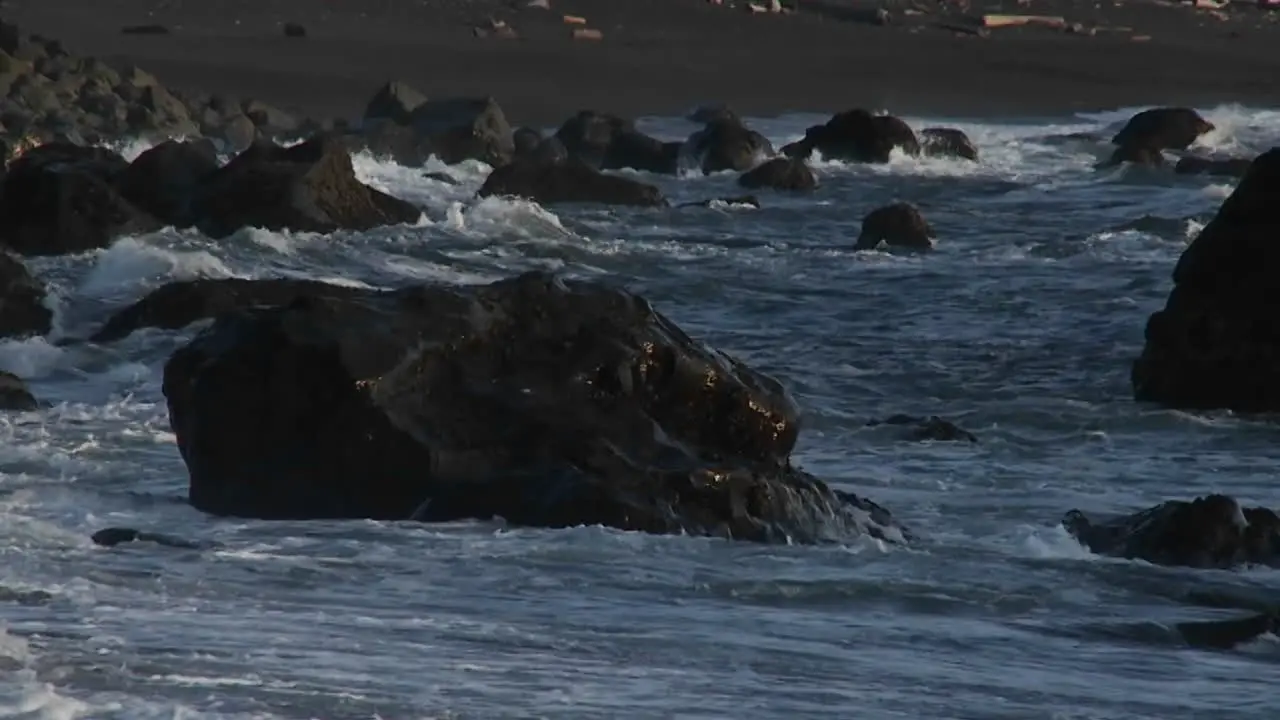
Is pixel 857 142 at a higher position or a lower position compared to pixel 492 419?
lower

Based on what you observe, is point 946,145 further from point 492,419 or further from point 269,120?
point 492,419

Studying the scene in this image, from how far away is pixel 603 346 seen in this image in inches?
406

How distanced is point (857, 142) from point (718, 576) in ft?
72.7

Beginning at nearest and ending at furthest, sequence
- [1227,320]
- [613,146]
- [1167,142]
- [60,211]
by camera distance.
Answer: [1227,320], [60,211], [613,146], [1167,142]

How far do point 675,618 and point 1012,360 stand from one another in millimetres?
8696

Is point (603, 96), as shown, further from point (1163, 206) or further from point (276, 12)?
point (1163, 206)

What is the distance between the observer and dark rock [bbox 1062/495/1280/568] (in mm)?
10062

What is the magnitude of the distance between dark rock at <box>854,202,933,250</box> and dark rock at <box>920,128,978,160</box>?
28.3ft

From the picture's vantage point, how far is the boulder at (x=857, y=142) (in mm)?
30859

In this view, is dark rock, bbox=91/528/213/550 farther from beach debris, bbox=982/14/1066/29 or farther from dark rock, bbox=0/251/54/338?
beach debris, bbox=982/14/1066/29

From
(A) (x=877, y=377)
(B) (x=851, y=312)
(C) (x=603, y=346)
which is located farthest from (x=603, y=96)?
(C) (x=603, y=346)

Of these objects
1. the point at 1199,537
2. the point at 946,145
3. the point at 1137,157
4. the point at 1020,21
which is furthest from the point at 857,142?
the point at 1199,537

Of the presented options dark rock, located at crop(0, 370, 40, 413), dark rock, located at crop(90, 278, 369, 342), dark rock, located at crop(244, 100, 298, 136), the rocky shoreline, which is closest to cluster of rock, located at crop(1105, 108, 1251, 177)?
dark rock, located at crop(244, 100, 298, 136)

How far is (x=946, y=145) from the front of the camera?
31766 millimetres
